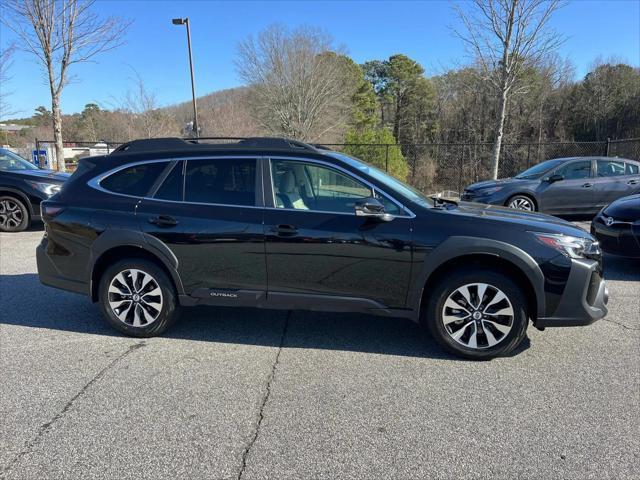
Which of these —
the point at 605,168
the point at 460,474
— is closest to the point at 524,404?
the point at 460,474

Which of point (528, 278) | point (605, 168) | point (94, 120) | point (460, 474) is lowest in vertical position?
point (460, 474)

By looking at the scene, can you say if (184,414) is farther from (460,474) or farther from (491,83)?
(491,83)

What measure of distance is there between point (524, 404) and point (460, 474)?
0.93m

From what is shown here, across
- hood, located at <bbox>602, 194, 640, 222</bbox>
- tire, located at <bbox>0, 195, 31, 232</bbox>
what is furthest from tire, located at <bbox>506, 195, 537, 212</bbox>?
tire, located at <bbox>0, 195, 31, 232</bbox>

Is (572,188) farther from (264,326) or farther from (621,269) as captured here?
(264,326)

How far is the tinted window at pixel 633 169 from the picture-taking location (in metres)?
10.8

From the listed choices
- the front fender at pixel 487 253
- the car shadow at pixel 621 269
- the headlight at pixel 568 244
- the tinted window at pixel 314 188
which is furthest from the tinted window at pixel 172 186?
the car shadow at pixel 621 269

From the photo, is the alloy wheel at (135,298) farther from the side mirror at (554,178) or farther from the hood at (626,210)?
the side mirror at (554,178)

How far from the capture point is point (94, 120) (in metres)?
46.1

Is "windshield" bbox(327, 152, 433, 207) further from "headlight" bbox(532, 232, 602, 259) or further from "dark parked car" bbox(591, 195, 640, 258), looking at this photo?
"dark parked car" bbox(591, 195, 640, 258)

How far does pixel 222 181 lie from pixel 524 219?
2.66 m

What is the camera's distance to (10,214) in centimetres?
949

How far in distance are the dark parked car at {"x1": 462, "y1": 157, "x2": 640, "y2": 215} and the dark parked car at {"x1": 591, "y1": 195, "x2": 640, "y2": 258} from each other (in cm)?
385

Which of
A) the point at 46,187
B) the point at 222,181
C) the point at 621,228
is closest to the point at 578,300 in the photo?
the point at 222,181
